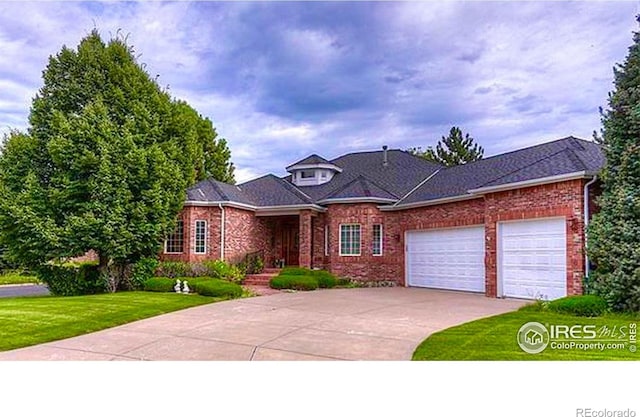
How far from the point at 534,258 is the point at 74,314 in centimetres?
998

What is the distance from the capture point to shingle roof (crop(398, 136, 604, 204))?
442 inches

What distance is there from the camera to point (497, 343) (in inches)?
261

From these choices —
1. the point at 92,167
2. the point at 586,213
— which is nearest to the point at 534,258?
the point at 586,213

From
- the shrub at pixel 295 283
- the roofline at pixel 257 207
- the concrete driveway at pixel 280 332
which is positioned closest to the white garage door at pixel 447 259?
the concrete driveway at pixel 280 332

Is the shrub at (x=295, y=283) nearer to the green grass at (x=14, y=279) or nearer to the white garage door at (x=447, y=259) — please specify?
the white garage door at (x=447, y=259)

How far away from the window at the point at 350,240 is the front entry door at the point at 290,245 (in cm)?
262

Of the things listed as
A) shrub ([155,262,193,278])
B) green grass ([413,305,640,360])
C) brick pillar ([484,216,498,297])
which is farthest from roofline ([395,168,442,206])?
green grass ([413,305,640,360])

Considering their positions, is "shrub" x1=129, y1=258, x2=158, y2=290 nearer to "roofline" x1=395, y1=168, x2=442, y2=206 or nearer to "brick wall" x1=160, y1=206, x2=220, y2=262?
"brick wall" x1=160, y1=206, x2=220, y2=262

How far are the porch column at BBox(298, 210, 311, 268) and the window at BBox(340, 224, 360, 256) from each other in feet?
4.00

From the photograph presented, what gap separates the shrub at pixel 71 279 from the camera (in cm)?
1469

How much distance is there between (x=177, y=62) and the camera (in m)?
10.2

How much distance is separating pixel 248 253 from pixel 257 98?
328 inches

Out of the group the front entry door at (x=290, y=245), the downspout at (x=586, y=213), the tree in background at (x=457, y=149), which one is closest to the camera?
the downspout at (x=586, y=213)
